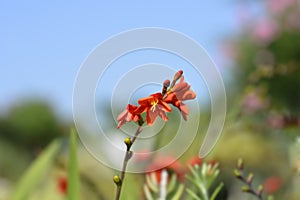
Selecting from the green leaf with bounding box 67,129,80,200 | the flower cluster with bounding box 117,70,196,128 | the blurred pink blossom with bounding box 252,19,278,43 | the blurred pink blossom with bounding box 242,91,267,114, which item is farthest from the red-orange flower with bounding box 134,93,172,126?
the blurred pink blossom with bounding box 252,19,278,43

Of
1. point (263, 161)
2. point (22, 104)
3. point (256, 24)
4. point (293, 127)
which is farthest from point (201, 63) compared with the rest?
point (22, 104)

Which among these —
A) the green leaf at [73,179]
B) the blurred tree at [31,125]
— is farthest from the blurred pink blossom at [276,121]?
the blurred tree at [31,125]

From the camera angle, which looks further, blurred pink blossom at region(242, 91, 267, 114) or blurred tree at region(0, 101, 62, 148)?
blurred tree at region(0, 101, 62, 148)

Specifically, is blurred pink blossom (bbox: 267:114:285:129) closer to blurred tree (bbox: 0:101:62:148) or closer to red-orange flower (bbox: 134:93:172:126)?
→ red-orange flower (bbox: 134:93:172:126)

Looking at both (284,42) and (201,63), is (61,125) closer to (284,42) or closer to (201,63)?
(284,42)

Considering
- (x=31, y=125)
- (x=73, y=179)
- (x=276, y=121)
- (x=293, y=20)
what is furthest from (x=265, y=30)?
(x=31, y=125)
